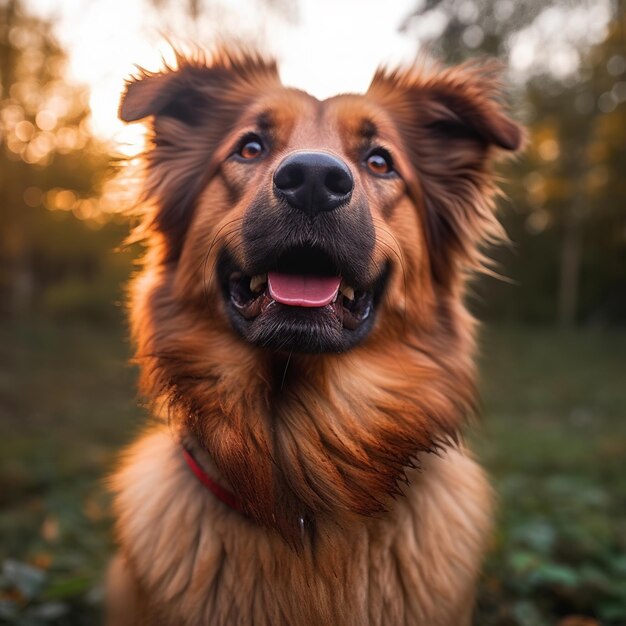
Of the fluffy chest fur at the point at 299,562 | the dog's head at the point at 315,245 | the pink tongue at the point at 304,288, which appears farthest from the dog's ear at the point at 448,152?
the fluffy chest fur at the point at 299,562

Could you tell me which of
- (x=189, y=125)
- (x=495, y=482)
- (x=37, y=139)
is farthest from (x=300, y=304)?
(x=37, y=139)

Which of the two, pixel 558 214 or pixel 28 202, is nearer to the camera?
pixel 28 202

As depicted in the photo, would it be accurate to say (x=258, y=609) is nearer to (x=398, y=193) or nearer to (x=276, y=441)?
(x=276, y=441)

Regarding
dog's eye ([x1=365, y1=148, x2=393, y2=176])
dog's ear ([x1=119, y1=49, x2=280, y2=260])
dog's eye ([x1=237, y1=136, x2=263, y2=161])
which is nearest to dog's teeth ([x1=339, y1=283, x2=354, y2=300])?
dog's eye ([x1=365, y1=148, x2=393, y2=176])

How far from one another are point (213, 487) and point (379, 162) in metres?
1.61

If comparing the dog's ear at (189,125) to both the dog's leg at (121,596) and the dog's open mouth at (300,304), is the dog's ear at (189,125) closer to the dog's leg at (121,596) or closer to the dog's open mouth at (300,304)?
the dog's open mouth at (300,304)

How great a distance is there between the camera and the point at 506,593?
3.69 metres

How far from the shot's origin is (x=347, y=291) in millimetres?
2693

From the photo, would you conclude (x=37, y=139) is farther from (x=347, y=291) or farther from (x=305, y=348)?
(x=305, y=348)

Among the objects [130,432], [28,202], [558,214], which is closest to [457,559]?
[130,432]

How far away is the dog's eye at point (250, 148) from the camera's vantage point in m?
2.95

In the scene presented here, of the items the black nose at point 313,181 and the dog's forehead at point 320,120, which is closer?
the black nose at point 313,181

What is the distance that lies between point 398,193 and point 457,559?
5.32ft

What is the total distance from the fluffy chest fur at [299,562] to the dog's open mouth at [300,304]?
2.27 feet
